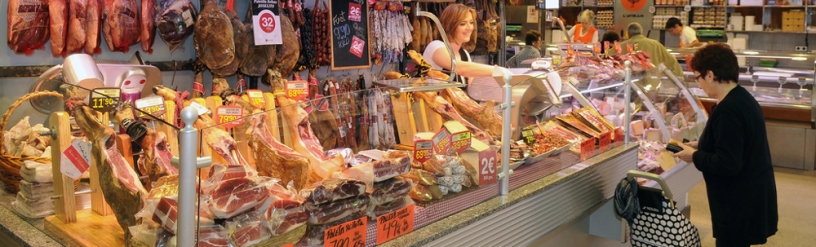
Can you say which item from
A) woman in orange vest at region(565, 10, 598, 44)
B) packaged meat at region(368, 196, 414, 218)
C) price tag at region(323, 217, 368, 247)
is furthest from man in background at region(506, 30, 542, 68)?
price tag at region(323, 217, 368, 247)

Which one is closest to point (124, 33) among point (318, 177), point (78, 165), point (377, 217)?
point (78, 165)

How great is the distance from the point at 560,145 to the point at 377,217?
5.46 feet

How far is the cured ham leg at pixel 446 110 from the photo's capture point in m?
3.12

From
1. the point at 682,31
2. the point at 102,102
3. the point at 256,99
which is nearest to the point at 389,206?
the point at 102,102

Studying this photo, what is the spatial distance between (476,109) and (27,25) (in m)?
2.42

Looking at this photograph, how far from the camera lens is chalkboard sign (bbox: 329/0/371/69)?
5223 mm

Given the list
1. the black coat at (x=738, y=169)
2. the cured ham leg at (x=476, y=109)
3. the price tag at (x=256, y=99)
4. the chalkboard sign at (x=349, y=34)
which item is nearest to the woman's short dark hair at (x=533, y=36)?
the chalkboard sign at (x=349, y=34)

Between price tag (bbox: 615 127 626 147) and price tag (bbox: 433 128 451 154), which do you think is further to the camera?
price tag (bbox: 615 127 626 147)

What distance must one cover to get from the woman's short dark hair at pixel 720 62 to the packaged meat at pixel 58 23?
3484mm

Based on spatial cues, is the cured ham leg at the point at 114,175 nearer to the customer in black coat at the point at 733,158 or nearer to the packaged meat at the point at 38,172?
the packaged meat at the point at 38,172

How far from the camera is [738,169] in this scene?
11.9 feet

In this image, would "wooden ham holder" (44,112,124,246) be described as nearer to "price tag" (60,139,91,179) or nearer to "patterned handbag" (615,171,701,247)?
"price tag" (60,139,91,179)

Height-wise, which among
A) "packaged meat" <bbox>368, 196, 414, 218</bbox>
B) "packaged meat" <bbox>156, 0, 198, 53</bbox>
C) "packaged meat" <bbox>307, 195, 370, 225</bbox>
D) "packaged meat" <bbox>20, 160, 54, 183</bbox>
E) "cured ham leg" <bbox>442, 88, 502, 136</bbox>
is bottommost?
"packaged meat" <bbox>368, 196, 414, 218</bbox>

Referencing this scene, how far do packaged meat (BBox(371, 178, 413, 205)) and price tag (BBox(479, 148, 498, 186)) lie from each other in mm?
513
